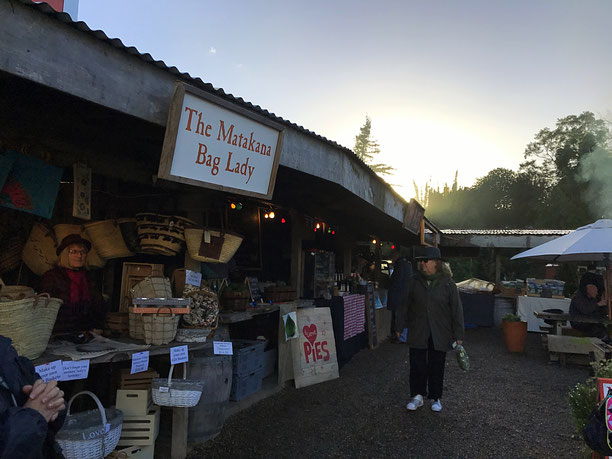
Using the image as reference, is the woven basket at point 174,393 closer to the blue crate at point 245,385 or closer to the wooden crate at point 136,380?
the wooden crate at point 136,380

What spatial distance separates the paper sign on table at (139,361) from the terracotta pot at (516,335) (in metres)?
8.39

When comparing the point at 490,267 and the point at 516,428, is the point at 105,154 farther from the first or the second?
the point at 490,267

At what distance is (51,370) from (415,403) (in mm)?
4124

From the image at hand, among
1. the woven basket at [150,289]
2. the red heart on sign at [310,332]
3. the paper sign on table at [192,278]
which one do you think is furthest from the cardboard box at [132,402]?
the red heart on sign at [310,332]

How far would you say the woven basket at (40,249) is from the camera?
13.7ft

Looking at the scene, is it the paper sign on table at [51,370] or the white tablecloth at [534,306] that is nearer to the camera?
the paper sign on table at [51,370]

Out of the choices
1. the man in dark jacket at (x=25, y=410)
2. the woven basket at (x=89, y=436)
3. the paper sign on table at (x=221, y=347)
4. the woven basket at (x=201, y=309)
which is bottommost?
the woven basket at (x=89, y=436)

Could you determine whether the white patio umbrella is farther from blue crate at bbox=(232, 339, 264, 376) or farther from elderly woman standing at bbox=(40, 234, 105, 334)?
elderly woman standing at bbox=(40, 234, 105, 334)

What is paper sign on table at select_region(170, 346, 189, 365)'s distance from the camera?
11.5 ft

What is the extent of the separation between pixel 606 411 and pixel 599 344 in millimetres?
4897

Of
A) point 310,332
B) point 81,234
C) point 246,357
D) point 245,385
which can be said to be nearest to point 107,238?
point 81,234

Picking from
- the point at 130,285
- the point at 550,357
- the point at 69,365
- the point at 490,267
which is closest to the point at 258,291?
the point at 130,285

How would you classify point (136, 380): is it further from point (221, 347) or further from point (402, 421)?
point (402, 421)

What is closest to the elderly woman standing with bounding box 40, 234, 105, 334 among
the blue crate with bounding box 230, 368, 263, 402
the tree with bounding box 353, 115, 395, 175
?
the blue crate with bounding box 230, 368, 263, 402
